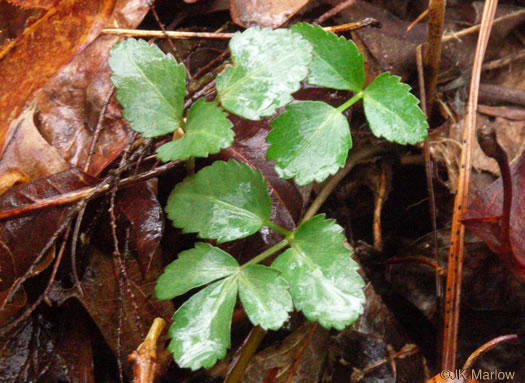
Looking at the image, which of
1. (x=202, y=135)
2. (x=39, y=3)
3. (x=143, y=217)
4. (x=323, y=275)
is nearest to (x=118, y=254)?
(x=143, y=217)

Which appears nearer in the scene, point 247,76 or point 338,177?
point 247,76

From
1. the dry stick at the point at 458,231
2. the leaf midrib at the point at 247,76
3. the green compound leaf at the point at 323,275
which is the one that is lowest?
the dry stick at the point at 458,231

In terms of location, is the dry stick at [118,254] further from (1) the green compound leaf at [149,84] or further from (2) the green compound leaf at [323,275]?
(2) the green compound leaf at [323,275]

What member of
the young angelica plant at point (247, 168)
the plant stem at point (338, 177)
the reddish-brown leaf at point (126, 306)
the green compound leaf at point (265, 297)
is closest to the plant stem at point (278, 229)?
the young angelica plant at point (247, 168)

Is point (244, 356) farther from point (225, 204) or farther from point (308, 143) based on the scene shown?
point (308, 143)

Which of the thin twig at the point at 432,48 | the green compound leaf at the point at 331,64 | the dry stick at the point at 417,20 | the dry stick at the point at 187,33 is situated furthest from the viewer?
the dry stick at the point at 417,20

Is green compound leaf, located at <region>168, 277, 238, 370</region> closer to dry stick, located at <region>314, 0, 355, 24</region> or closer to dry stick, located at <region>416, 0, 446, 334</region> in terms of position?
dry stick, located at <region>416, 0, 446, 334</region>
